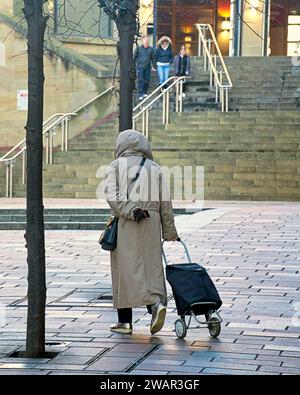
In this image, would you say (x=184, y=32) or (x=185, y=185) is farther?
(x=184, y=32)

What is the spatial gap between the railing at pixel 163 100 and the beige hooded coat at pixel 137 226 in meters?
18.7

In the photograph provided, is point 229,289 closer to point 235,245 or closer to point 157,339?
point 157,339

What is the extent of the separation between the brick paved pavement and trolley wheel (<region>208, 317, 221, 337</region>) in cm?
7

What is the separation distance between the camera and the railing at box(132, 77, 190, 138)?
91.7ft

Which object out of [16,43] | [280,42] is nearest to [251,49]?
[280,42]

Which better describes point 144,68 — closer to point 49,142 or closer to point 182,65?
point 182,65

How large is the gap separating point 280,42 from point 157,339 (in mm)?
34995

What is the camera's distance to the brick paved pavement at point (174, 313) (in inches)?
→ 295

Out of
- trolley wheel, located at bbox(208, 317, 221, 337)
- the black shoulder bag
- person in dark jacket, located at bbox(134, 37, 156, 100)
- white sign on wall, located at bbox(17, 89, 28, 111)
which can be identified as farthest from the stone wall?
trolley wheel, located at bbox(208, 317, 221, 337)

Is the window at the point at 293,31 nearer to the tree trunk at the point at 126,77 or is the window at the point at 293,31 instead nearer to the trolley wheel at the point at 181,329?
the tree trunk at the point at 126,77

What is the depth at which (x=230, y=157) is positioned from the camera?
86.0 feet

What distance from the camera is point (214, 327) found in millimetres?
8539

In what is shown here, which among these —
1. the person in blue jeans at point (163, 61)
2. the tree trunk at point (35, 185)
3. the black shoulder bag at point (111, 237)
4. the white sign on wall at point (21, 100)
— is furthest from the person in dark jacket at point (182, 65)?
the tree trunk at point (35, 185)

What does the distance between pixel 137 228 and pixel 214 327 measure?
3.33 ft
